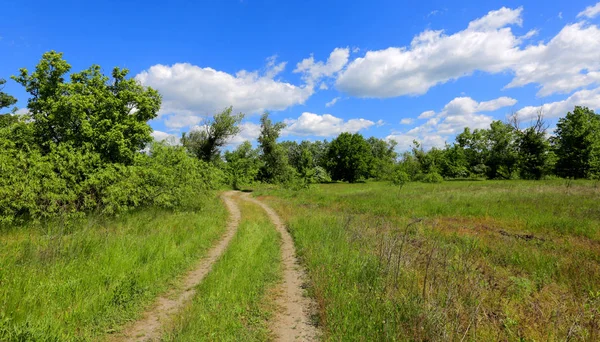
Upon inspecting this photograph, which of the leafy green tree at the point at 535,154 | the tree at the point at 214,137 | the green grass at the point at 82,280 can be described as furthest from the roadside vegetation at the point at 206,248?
the leafy green tree at the point at 535,154

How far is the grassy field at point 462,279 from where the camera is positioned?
14.4ft

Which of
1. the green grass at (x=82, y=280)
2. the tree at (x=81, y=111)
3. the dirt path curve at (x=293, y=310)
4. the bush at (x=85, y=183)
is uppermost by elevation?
the tree at (x=81, y=111)

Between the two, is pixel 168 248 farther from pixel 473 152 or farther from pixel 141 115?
pixel 473 152

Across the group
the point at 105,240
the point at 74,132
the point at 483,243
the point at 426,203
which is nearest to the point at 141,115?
the point at 74,132

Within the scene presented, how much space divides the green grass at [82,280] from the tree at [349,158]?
217ft

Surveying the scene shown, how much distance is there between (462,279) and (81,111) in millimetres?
18630

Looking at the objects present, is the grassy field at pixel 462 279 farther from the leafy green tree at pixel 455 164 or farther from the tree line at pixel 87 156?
the leafy green tree at pixel 455 164

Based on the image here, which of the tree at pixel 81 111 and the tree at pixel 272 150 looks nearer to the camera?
the tree at pixel 81 111

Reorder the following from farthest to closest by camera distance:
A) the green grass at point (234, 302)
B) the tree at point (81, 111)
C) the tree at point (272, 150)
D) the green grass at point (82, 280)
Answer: the tree at point (272, 150), the tree at point (81, 111), the green grass at point (234, 302), the green grass at point (82, 280)

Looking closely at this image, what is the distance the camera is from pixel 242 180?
47281 millimetres

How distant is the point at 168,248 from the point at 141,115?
12.1 m

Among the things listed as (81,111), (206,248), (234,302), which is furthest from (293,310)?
(81,111)

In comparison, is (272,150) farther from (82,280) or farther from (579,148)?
(579,148)

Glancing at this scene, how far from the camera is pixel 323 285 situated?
253 inches
